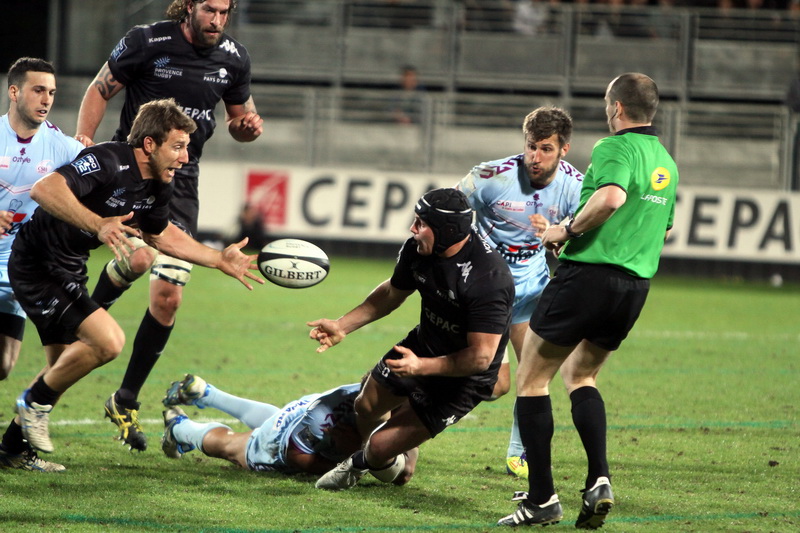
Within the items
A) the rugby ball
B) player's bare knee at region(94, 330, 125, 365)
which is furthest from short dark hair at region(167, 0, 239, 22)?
player's bare knee at region(94, 330, 125, 365)

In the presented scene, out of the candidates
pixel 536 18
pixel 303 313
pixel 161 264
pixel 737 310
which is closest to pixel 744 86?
pixel 536 18

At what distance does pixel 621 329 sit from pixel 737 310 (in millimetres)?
9688

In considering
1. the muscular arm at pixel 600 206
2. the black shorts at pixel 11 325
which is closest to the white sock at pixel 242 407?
the black shorts at pixel 11 325

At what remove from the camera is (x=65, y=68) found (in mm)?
22016

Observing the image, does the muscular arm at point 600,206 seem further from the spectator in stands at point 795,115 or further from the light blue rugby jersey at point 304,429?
the spectator in stands at point 795,115

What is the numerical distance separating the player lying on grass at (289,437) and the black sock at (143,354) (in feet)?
→ 1.38

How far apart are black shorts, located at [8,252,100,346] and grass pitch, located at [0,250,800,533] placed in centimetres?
80

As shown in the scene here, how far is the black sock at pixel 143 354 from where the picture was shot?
6.46 m

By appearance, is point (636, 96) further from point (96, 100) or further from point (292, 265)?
point (96, 100)

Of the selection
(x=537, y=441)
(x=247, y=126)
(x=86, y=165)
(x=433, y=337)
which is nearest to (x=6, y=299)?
(x=86, y=165)

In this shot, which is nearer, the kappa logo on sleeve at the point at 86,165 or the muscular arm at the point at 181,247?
the kappa logo on sleeve at the point at 86,165

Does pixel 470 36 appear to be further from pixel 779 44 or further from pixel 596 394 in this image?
pixel 596 394

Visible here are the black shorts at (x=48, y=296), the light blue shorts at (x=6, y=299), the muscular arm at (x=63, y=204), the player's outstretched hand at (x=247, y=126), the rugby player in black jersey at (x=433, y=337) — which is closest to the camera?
the rugby player in black jersey at (x=433, y=337)

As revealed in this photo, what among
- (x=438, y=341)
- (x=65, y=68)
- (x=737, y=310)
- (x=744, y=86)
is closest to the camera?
(x=438, y=341)
